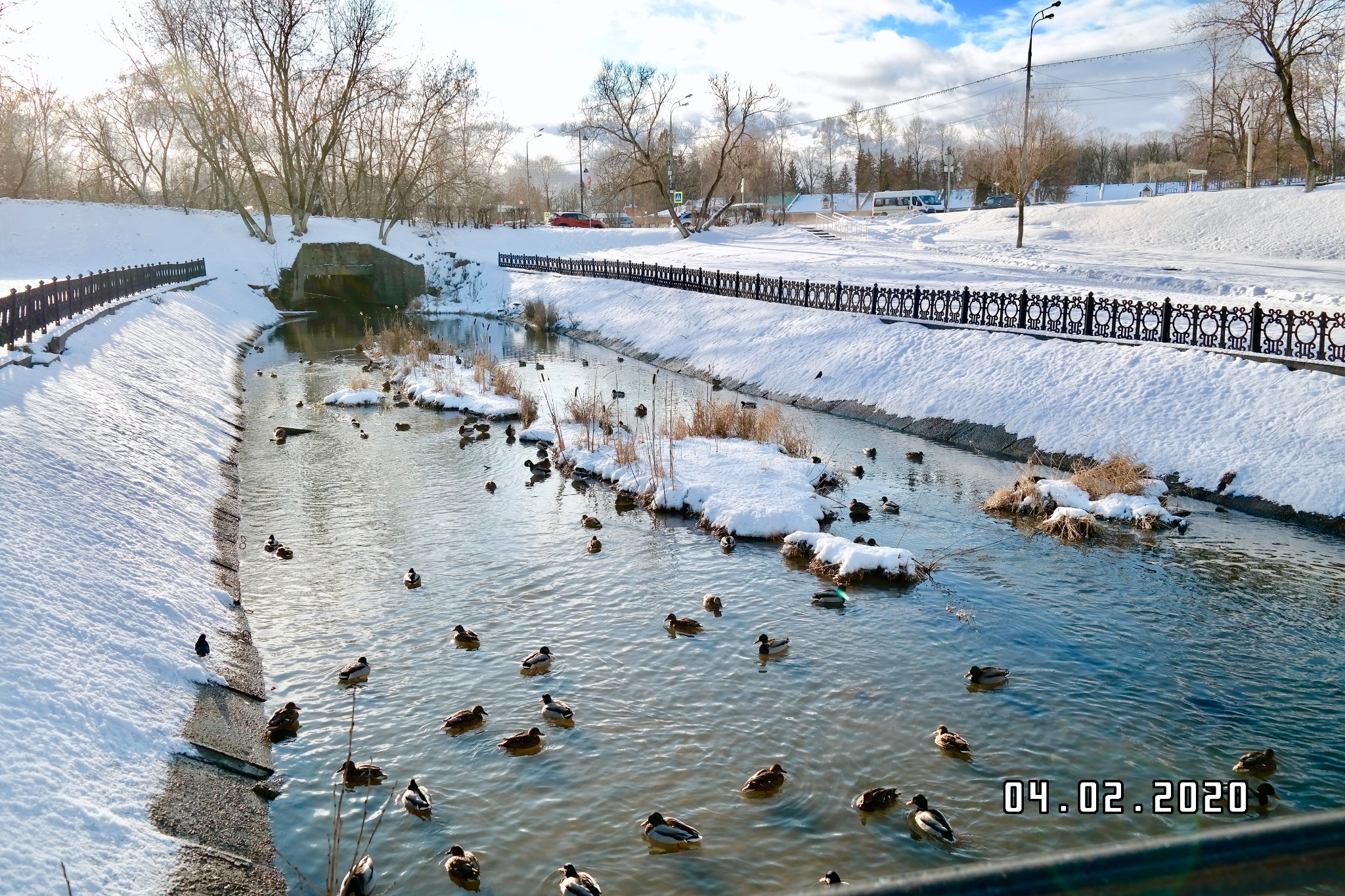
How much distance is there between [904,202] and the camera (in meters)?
80.3

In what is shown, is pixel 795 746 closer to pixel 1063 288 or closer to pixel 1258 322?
pixel 1258 322

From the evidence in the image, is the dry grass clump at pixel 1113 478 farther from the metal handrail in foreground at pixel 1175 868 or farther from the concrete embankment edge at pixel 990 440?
the metal handrail in foreground at pixel 1175 868

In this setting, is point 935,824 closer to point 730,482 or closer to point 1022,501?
point 1022,501

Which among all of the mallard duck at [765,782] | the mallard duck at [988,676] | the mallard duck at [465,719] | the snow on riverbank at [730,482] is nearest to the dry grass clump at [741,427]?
the snow on riverbank at [730,482]

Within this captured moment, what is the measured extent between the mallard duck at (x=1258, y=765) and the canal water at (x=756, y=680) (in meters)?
0.14

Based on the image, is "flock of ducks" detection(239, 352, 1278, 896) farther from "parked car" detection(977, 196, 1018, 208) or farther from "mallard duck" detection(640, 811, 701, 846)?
"parked car" detection(977, 196, 1018, 208)

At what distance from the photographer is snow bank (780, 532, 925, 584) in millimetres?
12289

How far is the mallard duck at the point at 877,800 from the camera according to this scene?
24.1 feet

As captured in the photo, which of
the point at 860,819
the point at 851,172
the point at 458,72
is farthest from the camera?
the point at 851,172

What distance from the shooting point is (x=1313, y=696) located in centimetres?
899

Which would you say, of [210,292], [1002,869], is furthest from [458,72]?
[1002,869]

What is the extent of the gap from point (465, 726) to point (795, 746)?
2.89 meters

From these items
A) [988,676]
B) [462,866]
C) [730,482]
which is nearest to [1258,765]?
[988,676]

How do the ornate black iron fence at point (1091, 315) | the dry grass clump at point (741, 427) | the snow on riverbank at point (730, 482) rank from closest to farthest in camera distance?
the snow on riverbank at point (730, 482) < the ornate black iron fence at point (1091, 315) < the dry grass clump at point (741, 427)
